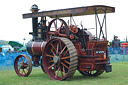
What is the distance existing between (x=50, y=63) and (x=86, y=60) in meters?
1.55

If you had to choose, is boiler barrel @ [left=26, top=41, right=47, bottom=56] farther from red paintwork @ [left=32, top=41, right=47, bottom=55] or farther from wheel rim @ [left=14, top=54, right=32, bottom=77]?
wheel rim @ [left=14, top=54, right=32, bottom=77]

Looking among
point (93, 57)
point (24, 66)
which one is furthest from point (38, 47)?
point (93, 57)

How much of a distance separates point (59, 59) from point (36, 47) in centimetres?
188

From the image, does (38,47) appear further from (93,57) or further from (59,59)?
(93,57)

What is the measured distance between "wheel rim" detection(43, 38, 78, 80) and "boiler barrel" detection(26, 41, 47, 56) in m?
0.74

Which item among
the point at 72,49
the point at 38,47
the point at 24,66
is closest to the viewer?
the point at 72,49

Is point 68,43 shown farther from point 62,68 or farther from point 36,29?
point 36,29

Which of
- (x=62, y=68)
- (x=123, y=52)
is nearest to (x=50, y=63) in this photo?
(x=62, y=68)

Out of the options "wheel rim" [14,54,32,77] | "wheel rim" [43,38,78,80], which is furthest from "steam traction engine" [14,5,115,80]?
"wheel rim" [14,54,32,77]

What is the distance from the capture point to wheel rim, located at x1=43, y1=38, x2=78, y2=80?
976 cm

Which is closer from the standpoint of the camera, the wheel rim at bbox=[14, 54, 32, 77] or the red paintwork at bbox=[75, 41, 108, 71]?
the red paintwork at bbox=[75, 41, 108, 71]

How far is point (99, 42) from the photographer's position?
1015 centimetres

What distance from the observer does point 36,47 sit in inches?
465

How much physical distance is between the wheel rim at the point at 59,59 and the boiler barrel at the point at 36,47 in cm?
74
